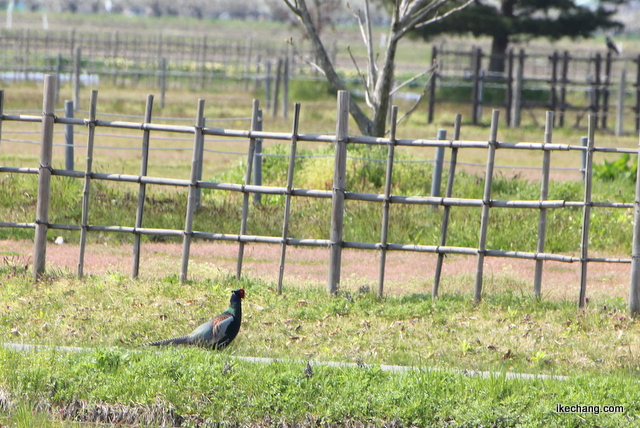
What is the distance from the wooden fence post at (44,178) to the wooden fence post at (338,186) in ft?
8.54

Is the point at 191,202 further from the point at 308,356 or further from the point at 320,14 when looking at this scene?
the point at 320,14

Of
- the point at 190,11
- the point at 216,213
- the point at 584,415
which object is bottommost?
the point at 584,415

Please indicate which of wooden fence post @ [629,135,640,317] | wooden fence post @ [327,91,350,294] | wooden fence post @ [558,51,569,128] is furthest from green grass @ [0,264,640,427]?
wooden fence post @ [558,51,569,128]

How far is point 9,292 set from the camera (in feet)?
23.6

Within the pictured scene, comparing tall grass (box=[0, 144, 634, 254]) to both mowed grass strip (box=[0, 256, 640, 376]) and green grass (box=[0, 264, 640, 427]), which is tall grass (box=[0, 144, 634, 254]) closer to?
green grass (box=[0, 264, 640, 427])

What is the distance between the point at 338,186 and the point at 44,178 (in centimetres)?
270

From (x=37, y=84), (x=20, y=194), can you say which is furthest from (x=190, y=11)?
(x=20, y=194)

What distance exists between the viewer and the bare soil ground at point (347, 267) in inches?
328

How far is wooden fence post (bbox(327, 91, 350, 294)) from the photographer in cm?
738

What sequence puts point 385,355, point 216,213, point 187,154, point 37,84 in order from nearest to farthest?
point 385,355
point 216,213
point 187,154
point 37,84

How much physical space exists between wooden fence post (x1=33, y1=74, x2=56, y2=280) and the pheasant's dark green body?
222 cm

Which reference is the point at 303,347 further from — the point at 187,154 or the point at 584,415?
the point at 187,154

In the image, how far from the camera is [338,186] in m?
7.45

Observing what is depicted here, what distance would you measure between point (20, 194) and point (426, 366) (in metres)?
6.79
